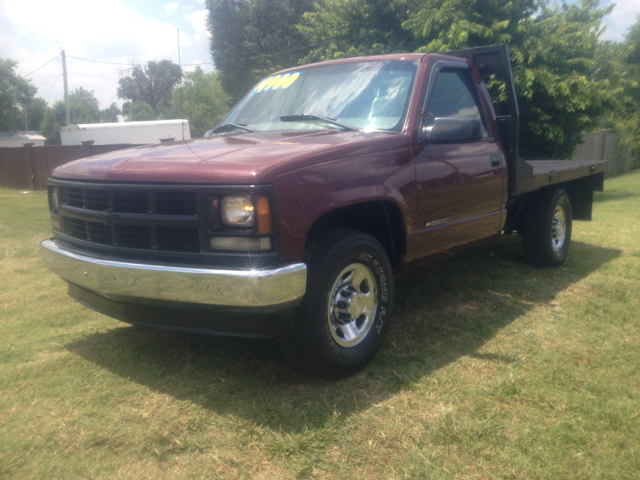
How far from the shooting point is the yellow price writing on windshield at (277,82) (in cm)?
448

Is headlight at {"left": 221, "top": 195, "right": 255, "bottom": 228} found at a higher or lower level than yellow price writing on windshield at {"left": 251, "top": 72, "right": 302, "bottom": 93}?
lower

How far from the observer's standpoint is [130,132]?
1118 inches

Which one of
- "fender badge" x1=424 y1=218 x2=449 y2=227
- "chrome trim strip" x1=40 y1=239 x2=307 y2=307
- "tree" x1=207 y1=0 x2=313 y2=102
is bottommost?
"chrome trim strip" x1=40 y1=239 x2=307 y2=307

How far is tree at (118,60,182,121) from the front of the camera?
250 ft

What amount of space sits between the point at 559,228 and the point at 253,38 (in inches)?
1183

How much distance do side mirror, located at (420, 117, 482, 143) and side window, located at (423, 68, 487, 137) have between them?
15 cm

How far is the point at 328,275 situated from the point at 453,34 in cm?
896

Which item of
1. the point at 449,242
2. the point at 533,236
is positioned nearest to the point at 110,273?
the point at 449,242

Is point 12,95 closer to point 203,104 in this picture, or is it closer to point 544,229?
point 203,104

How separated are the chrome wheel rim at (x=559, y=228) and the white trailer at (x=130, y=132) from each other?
910 inches

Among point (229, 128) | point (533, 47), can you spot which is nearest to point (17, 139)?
point (533, 47)

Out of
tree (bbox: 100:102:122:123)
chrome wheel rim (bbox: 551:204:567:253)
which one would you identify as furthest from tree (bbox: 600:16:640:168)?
tree (bbox: 100:102:122:123)

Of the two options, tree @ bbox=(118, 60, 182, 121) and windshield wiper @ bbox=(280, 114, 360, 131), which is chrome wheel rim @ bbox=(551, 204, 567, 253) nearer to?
windshield wiper @ bbox=(280, 114, 360, 131)

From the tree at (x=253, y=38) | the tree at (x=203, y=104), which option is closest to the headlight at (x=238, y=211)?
the tree at (x=253, y=38)
